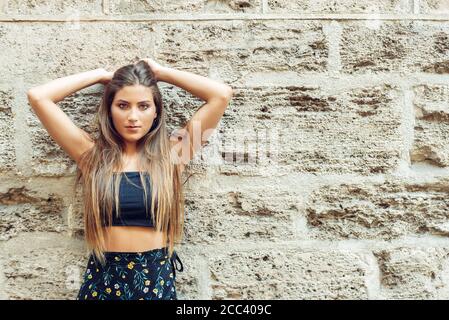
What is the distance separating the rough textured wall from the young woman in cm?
11

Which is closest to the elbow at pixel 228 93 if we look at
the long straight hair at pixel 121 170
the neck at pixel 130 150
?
the long straight hair at pixel 121 170

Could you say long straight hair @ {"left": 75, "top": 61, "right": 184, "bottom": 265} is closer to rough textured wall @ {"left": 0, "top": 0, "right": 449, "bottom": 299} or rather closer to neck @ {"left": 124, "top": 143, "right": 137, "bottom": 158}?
neck @ {"left": 124, "top": 143, "right": 137, "bottom": 158}

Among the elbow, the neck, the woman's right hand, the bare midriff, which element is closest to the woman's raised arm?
the woman's right hand

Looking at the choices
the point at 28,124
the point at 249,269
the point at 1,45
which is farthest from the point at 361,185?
the point at 1,45

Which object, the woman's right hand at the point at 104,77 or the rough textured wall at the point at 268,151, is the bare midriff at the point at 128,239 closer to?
the rough textured wall at the point at 268,151

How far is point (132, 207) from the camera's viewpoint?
1.52 metres

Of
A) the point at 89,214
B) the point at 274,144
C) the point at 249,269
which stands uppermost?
the point at 274,144

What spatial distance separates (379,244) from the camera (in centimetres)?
172

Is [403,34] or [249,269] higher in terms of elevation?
[403,34]

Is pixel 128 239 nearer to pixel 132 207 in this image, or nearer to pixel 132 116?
pixel 132 207

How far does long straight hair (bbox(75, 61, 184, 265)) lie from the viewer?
1.54m

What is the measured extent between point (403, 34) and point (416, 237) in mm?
693

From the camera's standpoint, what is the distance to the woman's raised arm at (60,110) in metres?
1.55

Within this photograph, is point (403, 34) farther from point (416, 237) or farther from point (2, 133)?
point (2, 133)
